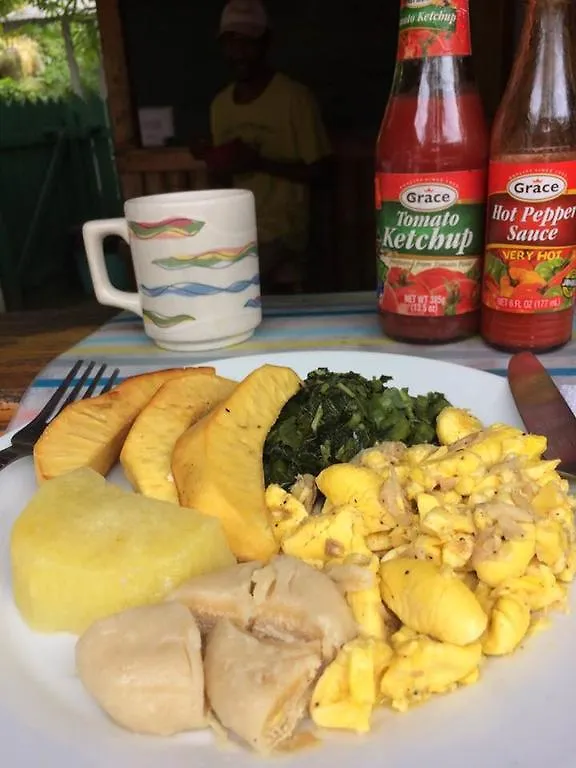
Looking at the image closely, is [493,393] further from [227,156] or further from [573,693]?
[227,156]

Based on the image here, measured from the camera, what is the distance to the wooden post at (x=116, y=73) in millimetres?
2725

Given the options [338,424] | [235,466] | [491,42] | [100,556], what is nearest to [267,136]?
[491,42]

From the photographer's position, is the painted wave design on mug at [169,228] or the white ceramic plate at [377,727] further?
the painted wave design on mug at [169,228]

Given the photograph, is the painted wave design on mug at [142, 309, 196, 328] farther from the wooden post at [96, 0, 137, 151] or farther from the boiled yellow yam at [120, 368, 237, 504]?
the wooden post at [96, 0, 137, 151]

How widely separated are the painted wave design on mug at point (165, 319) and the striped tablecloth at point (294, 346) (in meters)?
0.06

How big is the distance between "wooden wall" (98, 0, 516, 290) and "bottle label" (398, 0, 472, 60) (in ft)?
7.04

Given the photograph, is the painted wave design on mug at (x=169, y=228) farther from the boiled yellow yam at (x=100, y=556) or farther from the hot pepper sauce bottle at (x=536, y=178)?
the boiled yellow yam at (x=100, y=556)

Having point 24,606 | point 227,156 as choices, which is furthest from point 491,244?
point 227,156

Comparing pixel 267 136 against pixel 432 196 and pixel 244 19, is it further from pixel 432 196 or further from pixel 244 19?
pixel 432 196

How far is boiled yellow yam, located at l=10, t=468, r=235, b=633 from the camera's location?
0.55 metres

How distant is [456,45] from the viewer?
100 centimetres

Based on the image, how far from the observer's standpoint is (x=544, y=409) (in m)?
0.82

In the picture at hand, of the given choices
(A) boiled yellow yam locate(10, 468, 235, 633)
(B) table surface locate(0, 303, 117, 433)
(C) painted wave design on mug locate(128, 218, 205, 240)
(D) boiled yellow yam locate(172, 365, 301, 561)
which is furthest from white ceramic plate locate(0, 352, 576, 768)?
(C) painted wave design on mug locate(128, 218, 205, 240)

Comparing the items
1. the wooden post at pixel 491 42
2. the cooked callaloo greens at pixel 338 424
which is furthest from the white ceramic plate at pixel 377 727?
the wooden post at pixel 491 42
